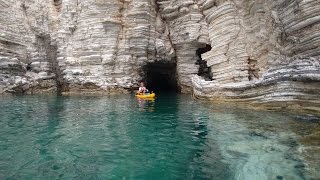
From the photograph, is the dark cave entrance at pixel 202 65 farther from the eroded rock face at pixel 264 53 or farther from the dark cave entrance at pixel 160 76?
the eroded rock face at pixel 264 53

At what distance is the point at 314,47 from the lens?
15.2m

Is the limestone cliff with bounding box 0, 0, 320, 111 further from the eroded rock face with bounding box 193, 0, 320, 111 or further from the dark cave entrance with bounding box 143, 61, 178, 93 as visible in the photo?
the dark cave entrance with bounding box 143, 61, 178, 93

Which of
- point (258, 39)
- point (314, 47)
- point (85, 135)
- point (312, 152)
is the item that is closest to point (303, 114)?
point (314, 47)

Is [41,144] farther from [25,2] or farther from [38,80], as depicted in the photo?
[25,2]

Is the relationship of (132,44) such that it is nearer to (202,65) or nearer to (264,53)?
(202,65)

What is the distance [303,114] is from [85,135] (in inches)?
379

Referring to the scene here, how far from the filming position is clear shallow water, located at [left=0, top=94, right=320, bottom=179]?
7.86 meters

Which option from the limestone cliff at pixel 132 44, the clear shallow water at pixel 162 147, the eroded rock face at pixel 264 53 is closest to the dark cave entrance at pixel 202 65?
the limestone cliff at pixel 132 44

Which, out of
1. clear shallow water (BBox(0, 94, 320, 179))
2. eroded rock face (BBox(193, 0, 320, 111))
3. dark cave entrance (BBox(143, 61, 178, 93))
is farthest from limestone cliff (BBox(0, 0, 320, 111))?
clear shallow water (BBox(0, 94, 320, 179))

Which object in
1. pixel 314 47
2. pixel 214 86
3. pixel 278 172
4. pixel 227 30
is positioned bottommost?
pixel 278 172

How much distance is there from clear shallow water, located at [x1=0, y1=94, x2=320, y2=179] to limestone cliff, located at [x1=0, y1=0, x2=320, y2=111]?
645cm

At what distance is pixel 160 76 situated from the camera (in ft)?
133

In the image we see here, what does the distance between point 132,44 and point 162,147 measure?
76.5 ft

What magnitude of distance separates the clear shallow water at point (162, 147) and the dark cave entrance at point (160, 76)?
761 inches
